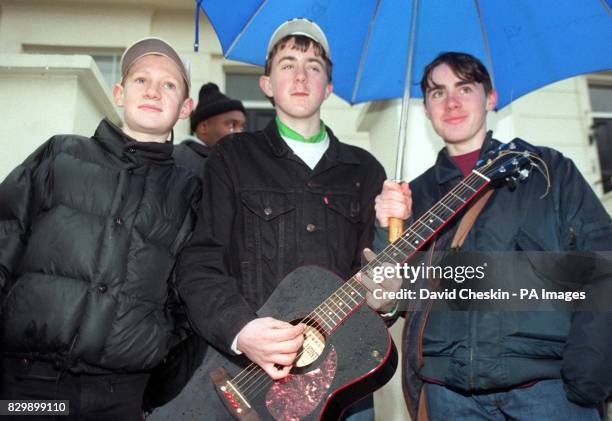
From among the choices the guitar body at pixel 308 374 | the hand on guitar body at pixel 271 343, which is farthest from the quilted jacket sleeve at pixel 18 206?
the hand on guitar body at pixel 271 343

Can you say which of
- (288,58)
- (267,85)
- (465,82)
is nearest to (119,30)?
(267,85)

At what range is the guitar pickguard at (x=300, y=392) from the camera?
184 cm

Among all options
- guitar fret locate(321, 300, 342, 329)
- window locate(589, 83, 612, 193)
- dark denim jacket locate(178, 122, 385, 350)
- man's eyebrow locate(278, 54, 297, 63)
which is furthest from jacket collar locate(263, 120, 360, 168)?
window locate(589, 83, 612, 193)

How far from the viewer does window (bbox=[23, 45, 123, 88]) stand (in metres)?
6.55

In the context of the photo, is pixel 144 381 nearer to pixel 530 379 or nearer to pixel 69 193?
pixel 69 193

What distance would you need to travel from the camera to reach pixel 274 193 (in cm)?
218

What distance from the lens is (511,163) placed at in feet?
6.86

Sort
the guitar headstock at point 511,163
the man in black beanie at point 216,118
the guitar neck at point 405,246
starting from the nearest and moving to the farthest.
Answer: the guitar neck at point 405,246
the guitar headstock at point 511,163
the man in black beanie at point 216,118

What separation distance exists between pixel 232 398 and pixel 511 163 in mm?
1387

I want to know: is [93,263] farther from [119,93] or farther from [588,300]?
[588,300]

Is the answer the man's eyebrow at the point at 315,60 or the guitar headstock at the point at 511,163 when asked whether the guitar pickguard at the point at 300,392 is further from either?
the man's eyebrow at the point at 315,60

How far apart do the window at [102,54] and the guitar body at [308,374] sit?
5.44 metres

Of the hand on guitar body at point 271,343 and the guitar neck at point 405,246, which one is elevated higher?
the guitar neck at point 405,246

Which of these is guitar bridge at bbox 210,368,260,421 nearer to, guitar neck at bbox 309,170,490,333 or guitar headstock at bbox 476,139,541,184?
guitar neck at bbox 309,170,490,333
